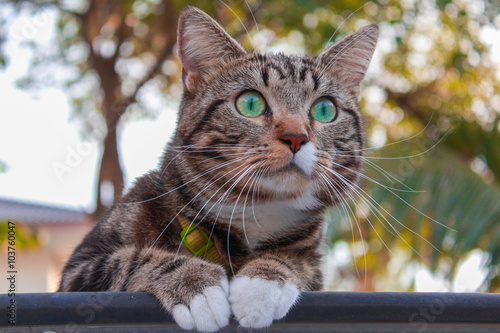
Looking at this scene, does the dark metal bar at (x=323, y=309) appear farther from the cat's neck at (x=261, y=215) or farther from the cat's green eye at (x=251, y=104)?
the cat's green eye at (x=251, y=104)

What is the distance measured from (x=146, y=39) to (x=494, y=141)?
4210mm

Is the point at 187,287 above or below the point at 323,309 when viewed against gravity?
below

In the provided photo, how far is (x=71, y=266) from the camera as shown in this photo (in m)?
1.71

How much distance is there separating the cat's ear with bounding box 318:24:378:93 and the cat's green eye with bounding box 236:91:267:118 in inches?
16.0

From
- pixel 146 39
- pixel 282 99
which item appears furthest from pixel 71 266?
pixel 146 39

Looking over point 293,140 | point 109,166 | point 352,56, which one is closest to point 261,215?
point 293,140

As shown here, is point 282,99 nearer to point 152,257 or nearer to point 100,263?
point 152,257

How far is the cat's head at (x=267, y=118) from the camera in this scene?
62.1 inches

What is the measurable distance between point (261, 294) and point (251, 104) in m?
0.74

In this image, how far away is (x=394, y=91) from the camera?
Answer: 627cm

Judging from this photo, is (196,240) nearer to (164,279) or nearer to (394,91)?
(164,279)

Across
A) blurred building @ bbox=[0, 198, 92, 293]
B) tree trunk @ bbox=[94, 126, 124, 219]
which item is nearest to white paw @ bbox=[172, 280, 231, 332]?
tree trunk @ bbox=[94, 126, 124, 219]

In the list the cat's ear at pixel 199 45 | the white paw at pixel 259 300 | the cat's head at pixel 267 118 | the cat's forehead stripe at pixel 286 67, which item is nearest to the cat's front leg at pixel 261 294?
the white paw at pixel 259 300

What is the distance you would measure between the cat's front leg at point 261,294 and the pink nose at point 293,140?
0.38m
